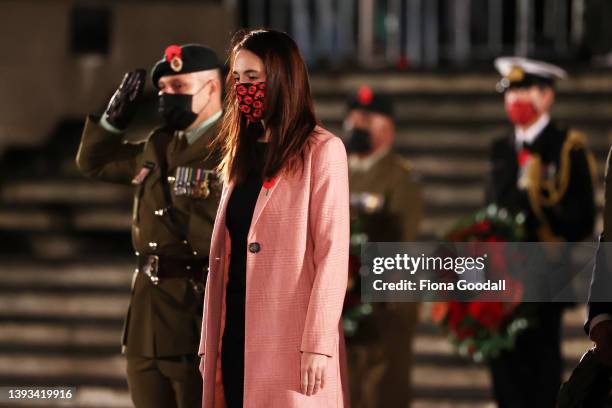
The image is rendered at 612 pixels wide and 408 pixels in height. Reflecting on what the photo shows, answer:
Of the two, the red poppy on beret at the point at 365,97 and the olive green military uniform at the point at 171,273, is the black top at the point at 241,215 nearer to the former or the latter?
the olive green military uniform at the point at 171,273

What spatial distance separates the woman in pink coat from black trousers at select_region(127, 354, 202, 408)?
88cm

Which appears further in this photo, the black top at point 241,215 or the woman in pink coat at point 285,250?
the black top at point 241,215

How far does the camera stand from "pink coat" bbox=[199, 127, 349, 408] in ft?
17.2

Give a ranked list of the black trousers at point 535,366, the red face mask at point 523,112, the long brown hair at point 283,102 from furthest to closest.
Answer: the red face mask at point 523,112, the black trousers at point 535,366, the long brown hair at point 283,102

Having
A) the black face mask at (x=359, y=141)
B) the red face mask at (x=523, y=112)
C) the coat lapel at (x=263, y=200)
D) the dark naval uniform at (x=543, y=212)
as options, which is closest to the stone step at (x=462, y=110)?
the black face mask at (x=359, y=141)

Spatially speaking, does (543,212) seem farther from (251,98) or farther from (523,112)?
(251,98)

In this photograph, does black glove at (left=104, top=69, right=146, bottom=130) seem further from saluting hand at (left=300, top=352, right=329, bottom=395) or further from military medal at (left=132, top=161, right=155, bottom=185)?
saluting hand at (left=300, top=352, right=329, bottom=395)

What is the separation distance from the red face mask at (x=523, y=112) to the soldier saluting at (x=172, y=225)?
294 centimetres

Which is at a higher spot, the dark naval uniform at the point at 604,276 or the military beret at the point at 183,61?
the military beret at the point at 183,61

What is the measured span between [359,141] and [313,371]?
4.34 meters

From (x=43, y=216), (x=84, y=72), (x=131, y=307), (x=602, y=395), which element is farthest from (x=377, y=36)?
(x=602, y=395)

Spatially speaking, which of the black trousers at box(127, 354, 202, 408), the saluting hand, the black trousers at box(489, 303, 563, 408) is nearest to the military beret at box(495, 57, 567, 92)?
the black trousers at box(489, 303, 563, 408)

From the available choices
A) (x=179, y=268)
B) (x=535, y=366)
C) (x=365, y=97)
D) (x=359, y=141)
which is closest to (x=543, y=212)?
(x=535, y=366)

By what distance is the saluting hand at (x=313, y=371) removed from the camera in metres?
5.18
